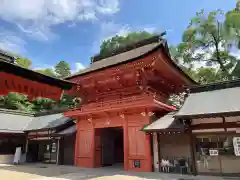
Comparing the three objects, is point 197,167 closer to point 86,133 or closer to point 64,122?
point 86,133

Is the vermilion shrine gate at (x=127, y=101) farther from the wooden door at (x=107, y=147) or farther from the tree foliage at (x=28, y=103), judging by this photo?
the tree foliage at (x=28, y=103)

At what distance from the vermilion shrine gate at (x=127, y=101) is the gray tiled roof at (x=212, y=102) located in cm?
Answer: 184

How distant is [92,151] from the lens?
13336 millimetres

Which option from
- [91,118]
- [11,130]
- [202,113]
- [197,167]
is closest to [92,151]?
[91,118]

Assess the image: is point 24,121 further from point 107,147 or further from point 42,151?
point 107,147

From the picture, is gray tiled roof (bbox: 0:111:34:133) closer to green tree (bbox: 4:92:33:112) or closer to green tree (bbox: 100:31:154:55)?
green tree (bbox: 4:92:33:112)

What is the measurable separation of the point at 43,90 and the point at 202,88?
32.3ft

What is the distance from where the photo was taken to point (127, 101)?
1199 centimetres

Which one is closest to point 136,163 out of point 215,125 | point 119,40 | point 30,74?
point 215,125

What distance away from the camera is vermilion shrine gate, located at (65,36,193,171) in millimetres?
11242

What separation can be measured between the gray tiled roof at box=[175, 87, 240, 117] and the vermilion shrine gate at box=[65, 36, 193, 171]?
72.3 inches

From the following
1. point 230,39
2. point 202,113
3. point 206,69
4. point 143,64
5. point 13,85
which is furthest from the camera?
point 206,69

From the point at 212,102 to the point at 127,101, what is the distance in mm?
4758

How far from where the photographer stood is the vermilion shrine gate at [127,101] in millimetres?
11242
